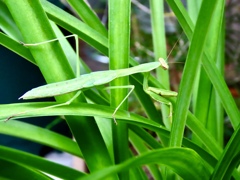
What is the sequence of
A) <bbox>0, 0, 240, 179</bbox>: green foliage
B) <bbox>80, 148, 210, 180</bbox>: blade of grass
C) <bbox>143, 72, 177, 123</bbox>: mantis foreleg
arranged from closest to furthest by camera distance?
1. <bbox>80, 148, 210, 180</bbox>: blade of grass
2. <bbox>0, 0, 240, 179</bbox>: green foliage
3. <bbox>143, 72, 177, 123</bbox>: mantis foreleg

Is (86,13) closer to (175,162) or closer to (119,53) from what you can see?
(119,53)

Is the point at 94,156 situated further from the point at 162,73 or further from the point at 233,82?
the point at 233,82

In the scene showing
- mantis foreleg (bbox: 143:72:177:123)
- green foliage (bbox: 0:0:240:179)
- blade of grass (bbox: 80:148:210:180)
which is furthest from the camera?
mantis foreleg (bbox: 143:72:177:123)

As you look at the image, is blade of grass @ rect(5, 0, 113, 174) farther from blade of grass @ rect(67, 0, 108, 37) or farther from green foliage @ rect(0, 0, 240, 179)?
blade of grass @ rect(67, 0, 108, 37)

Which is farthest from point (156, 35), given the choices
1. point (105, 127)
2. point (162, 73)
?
point (105, 127)

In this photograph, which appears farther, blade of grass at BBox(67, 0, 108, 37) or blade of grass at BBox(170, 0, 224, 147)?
blade of grass at BBox(67, 0, 108, 37)

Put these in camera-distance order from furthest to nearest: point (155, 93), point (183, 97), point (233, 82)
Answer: point (233, 82) → point (155, 93) → point (183, 97)

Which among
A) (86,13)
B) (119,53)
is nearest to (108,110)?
(119,53)

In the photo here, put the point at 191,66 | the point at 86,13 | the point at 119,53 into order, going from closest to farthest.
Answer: the point at 191,66 → the point at 119,53 → the point at 86,13

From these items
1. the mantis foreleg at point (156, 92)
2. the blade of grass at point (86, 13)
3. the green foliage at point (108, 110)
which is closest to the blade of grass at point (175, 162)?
the green foliage at point (108, 110)

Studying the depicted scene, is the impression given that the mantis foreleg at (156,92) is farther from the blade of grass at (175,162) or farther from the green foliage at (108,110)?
the blade of grass at (175,162)

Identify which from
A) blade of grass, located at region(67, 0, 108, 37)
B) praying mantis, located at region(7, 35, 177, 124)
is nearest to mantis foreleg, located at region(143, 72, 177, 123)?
praying mantis, located at region(7, 35, 177, 124)
